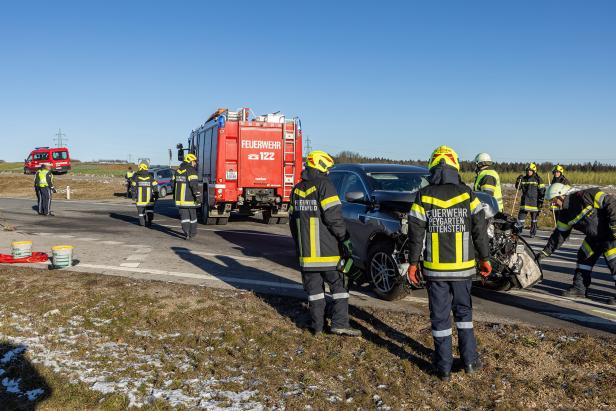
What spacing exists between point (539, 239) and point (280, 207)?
23.5 ft

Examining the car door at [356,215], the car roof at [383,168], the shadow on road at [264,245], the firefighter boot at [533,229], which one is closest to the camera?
the car door at [356,215]

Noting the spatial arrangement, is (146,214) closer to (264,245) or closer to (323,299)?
(264,245)

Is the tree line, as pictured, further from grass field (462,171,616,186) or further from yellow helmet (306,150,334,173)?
yellow helmet (306,150,334,173)

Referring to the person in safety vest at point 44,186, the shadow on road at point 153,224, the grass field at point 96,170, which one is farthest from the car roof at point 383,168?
the grass field at point 96,170

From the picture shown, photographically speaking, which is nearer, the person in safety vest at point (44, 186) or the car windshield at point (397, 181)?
the car windshield at point (397, 181)

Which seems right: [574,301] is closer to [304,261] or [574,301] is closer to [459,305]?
[459,305]

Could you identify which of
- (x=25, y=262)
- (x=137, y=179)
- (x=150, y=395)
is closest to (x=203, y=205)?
(x=137, y=179)

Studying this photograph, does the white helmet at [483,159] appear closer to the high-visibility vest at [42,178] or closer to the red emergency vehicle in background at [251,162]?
the red emergency vehicle in background at [251,162]

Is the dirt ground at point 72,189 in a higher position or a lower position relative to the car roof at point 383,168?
lower

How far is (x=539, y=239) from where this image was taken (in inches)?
526

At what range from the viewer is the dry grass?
13.4 feet

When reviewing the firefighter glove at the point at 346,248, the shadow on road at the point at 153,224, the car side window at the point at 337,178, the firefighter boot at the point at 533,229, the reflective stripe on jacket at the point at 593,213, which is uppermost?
the car side window at the point at 337,178

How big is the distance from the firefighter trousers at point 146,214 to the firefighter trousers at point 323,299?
1092 cm

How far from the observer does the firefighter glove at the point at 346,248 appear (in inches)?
217
